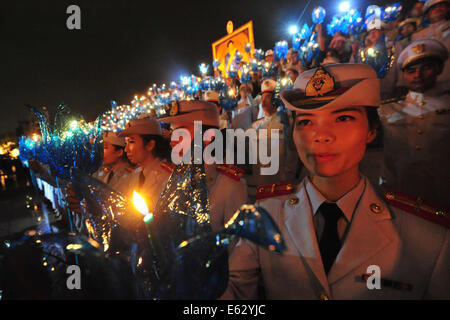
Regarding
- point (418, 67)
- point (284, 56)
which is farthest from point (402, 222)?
point (284, 56)

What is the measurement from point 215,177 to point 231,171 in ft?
0.72

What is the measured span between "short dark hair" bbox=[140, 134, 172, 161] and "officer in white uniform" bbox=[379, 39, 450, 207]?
392 cm

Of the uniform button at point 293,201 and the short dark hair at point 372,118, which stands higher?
the short dark hair at point 372,118

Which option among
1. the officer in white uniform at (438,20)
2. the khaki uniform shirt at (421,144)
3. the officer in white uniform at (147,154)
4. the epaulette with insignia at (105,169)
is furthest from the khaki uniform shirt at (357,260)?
the epaulette with insignia at (105,169)

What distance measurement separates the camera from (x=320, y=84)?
1439 millimetres

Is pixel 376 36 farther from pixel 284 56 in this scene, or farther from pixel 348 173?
pixel 284 56

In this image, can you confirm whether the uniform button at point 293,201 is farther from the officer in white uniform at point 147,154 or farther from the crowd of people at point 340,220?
the officer in white uniform at point 147,154

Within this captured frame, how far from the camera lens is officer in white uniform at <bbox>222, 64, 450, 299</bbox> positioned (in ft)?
3.99

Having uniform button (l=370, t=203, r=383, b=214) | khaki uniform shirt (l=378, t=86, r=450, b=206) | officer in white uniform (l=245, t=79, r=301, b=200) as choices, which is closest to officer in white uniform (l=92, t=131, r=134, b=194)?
officer in white uniform (l=245, t=79, r=301, b=200)

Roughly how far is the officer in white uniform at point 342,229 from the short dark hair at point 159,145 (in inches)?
110

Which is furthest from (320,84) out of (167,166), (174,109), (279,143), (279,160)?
(279,160)

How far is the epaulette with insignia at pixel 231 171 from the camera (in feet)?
8.77

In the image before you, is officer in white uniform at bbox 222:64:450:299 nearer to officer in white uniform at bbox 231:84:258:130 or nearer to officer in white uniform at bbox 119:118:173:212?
officer in white uniform at bbox 119:118:173:212

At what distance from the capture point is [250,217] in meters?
0.60
